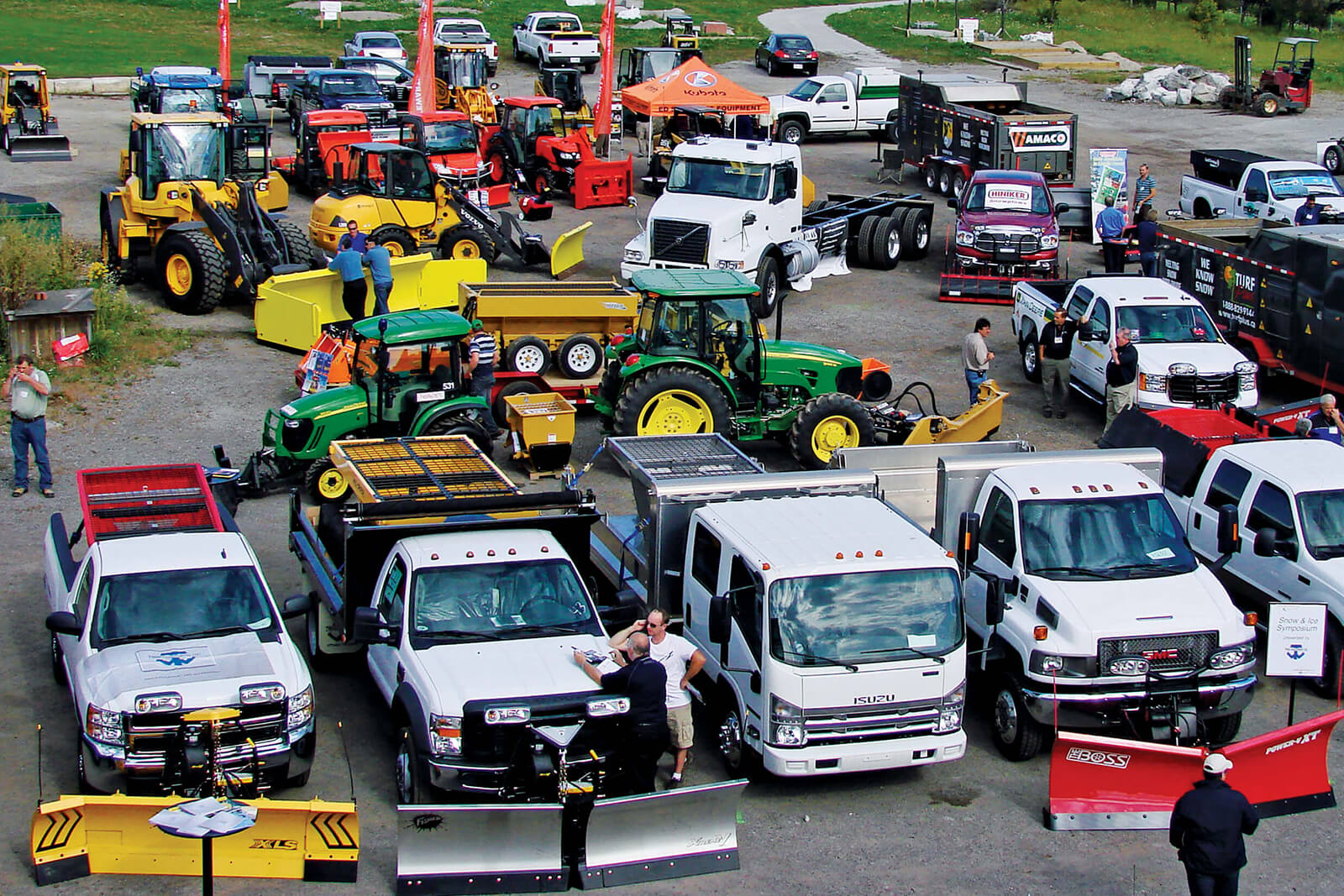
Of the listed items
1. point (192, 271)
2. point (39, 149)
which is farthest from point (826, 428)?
point (39, 149)

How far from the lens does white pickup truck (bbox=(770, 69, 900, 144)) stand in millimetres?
41625

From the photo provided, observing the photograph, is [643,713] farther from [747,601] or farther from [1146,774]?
[1146,774]

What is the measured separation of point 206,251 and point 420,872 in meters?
15.9

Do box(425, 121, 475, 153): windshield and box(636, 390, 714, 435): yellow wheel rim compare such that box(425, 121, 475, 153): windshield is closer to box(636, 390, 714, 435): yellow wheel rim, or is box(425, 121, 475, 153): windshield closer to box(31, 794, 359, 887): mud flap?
box(636, 390, 714, 435): yellow wheel rim

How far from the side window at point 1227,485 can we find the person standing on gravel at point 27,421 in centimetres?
1177

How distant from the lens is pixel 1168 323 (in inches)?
771

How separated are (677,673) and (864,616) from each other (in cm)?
137

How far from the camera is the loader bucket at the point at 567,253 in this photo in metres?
24.9

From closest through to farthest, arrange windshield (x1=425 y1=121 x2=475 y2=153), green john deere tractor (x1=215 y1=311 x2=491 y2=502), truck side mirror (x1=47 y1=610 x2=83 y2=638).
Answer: truck side mirror (x1=47 y1=610 x2=83 y2=638), green john deere tractor (x1=215 y1=311 x2=491 y2=502), windshield (x1=425 y1=121 x2=475 y2=153)

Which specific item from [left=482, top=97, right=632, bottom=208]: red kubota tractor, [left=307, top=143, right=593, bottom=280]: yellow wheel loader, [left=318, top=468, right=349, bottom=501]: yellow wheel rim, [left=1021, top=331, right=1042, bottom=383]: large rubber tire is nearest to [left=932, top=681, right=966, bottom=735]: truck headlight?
[left=318, top=468, right=349, bottom=501]: yellow wheel rim

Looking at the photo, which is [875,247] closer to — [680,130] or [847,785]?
[680,130]

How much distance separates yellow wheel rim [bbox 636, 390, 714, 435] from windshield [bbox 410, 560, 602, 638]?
5.97 m

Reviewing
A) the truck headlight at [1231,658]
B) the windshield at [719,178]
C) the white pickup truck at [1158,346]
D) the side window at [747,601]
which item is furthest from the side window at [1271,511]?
the windshield at [719,178]

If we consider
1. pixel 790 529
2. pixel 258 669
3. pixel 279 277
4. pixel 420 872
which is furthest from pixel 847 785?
pixel 279 277
